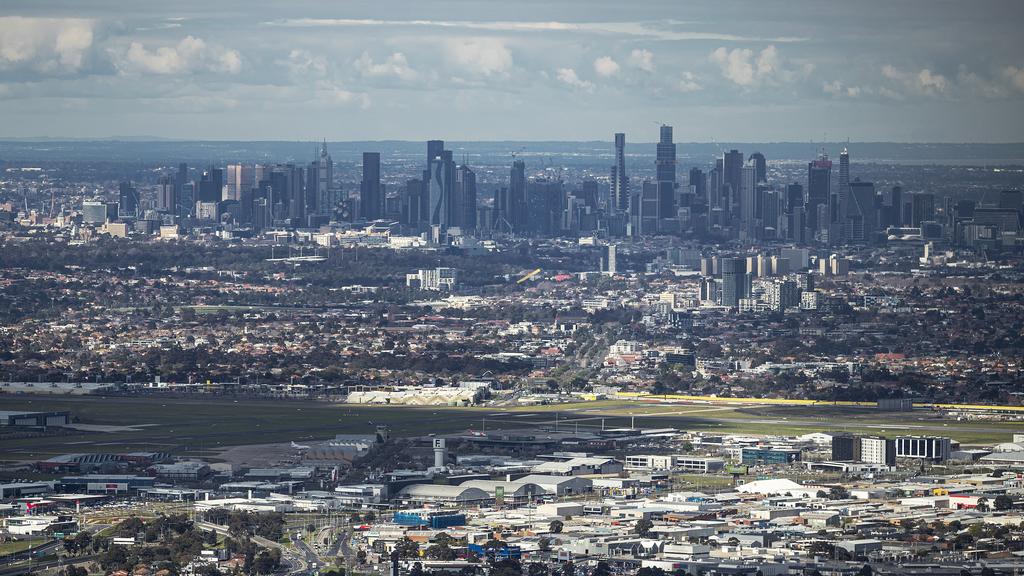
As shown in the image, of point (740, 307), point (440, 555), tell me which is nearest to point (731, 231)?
point (740, 307)

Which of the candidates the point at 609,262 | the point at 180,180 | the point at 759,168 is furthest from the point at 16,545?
the point at 180,180

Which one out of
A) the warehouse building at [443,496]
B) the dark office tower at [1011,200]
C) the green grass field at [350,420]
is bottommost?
the green grass field at [350,420]

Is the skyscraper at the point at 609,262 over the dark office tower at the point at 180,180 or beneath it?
→ beneath

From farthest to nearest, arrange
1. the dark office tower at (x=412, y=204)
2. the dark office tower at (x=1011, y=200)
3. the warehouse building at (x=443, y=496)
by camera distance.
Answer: the dark office tower at (x=412, y=204) → the dark office tower at (x=1011, y=200) → the warehouse building at (x=443, y=496)

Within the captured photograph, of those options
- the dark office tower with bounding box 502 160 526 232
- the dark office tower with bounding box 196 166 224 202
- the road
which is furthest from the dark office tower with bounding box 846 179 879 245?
the road

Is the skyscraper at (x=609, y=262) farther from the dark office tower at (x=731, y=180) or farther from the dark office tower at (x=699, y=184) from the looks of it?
the dark office tower at (x=699, y=184)

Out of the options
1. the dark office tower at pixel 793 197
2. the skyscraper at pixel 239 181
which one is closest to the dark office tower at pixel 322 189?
the skyscraper at pixel 239 181

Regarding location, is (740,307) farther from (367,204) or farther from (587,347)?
(367,204)

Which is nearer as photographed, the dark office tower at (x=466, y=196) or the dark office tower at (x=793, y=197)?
the dark office tower at (x=793, y=197)

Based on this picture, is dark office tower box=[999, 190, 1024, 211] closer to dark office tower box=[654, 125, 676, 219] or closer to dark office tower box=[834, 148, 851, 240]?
dark office tower box=[834, 148, 851, 240]
